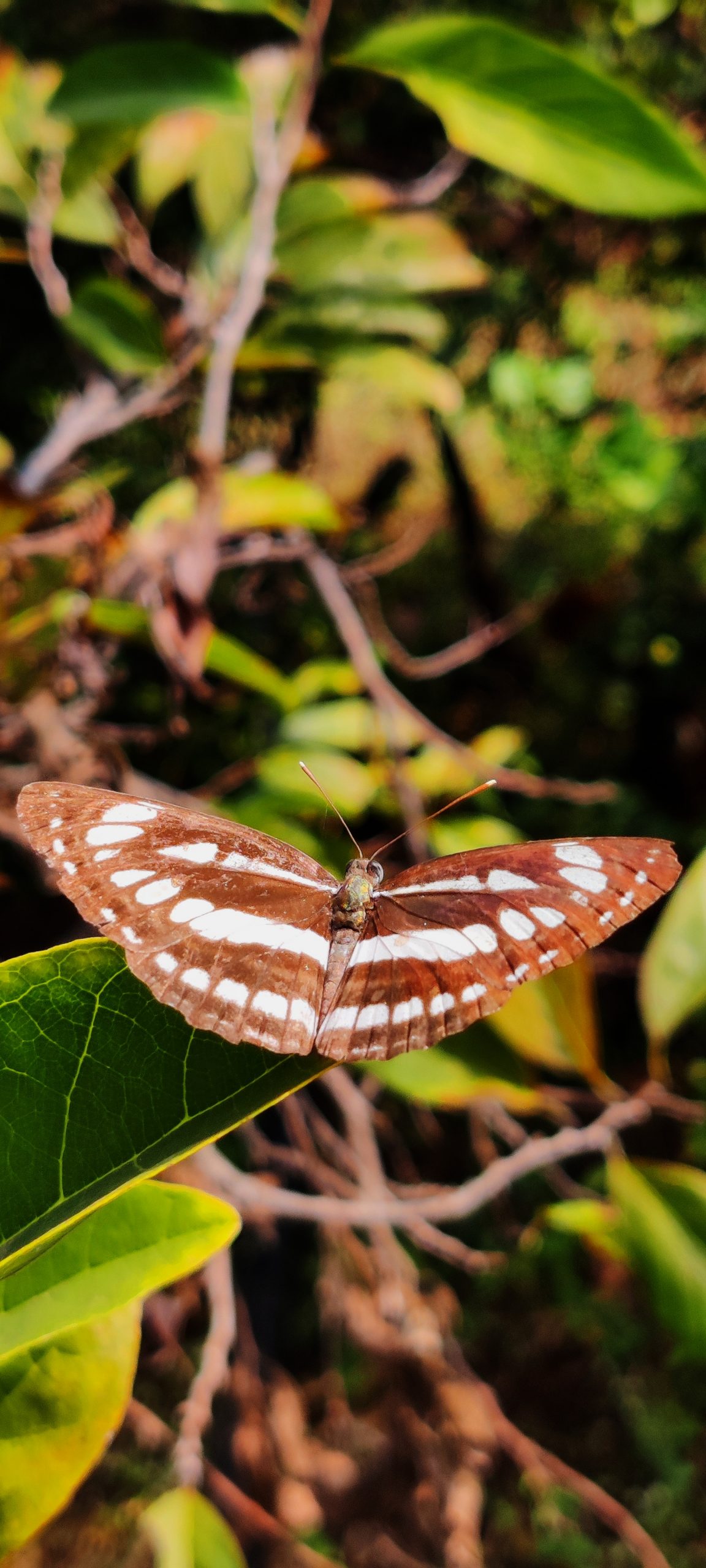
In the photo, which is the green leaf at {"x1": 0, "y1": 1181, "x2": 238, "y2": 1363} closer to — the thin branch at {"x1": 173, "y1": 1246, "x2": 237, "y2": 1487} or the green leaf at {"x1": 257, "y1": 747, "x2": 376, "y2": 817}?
the thin branch at {"x1": 173, "y1": 1246, "x2": 237, "y2": 1487}

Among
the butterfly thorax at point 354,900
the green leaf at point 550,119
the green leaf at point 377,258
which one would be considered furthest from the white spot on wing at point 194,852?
the green leaf at point 377,258

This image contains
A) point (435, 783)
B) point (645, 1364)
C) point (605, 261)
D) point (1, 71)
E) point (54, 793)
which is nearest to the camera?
point (54, 793)

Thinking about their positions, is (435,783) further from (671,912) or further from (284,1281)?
(284,1281)

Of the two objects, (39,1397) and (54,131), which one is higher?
(54,131)

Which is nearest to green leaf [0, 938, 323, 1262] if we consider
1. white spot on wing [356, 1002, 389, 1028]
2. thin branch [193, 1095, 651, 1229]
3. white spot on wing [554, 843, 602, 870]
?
white spot on wing [356, 1002, 389, 1028]

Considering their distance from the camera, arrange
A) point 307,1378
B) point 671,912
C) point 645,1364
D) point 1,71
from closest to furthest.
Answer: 1. point 671,912
2. point 1,71
3. point 645,1364
4. point 307,1378

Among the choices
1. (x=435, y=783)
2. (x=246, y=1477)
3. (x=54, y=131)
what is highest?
(x=54, y=131)

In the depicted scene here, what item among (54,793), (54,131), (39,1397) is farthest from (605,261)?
(39,1397)

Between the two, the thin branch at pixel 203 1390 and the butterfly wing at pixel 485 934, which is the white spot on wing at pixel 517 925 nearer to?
the butterfly wing at pixel 485 934
